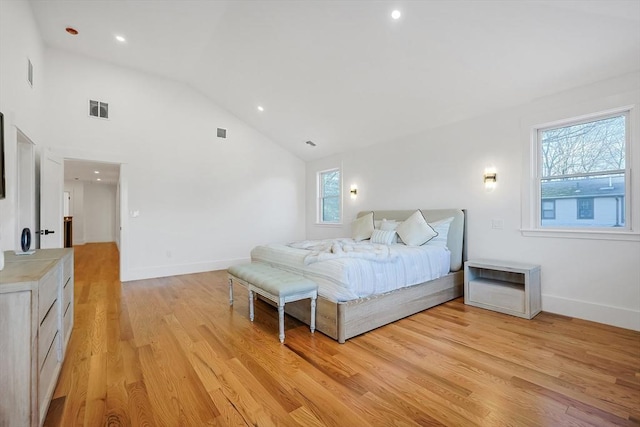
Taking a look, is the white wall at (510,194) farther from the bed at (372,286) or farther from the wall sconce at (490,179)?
the bed at (372,286)

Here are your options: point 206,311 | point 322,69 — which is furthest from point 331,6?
point 206,311

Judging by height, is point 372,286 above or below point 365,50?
below

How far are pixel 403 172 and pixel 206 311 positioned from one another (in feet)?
12.4

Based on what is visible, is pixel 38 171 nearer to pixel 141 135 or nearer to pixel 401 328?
pixel 141 135

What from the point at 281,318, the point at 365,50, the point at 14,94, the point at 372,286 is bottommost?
the point at 281,318

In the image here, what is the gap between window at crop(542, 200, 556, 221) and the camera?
3.40 m

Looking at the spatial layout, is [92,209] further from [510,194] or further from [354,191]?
[510,194]

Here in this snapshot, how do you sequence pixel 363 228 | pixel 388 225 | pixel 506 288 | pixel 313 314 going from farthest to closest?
pixel 363 228, pixel 388 225, pixel 506 288, pixel 313 314

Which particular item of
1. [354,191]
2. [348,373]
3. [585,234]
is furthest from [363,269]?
[354,191]

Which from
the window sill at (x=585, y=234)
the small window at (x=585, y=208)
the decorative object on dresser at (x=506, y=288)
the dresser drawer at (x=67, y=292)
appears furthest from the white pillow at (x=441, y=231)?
the dresser drawer at (x=67, y=292)

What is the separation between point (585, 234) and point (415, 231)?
1.84 metres

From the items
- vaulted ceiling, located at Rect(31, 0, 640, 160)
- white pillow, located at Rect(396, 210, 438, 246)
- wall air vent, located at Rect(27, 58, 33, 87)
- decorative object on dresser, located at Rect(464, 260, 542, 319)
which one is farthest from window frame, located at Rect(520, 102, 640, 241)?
wall air vent, located at Rect(27, 58, 33, 87)

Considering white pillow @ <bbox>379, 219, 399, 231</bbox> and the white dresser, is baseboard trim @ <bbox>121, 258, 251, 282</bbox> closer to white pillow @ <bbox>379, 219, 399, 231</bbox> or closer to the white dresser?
white pillow @ <bbox>379, 219, 399, 231</bbox>

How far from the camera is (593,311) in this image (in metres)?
3.05
